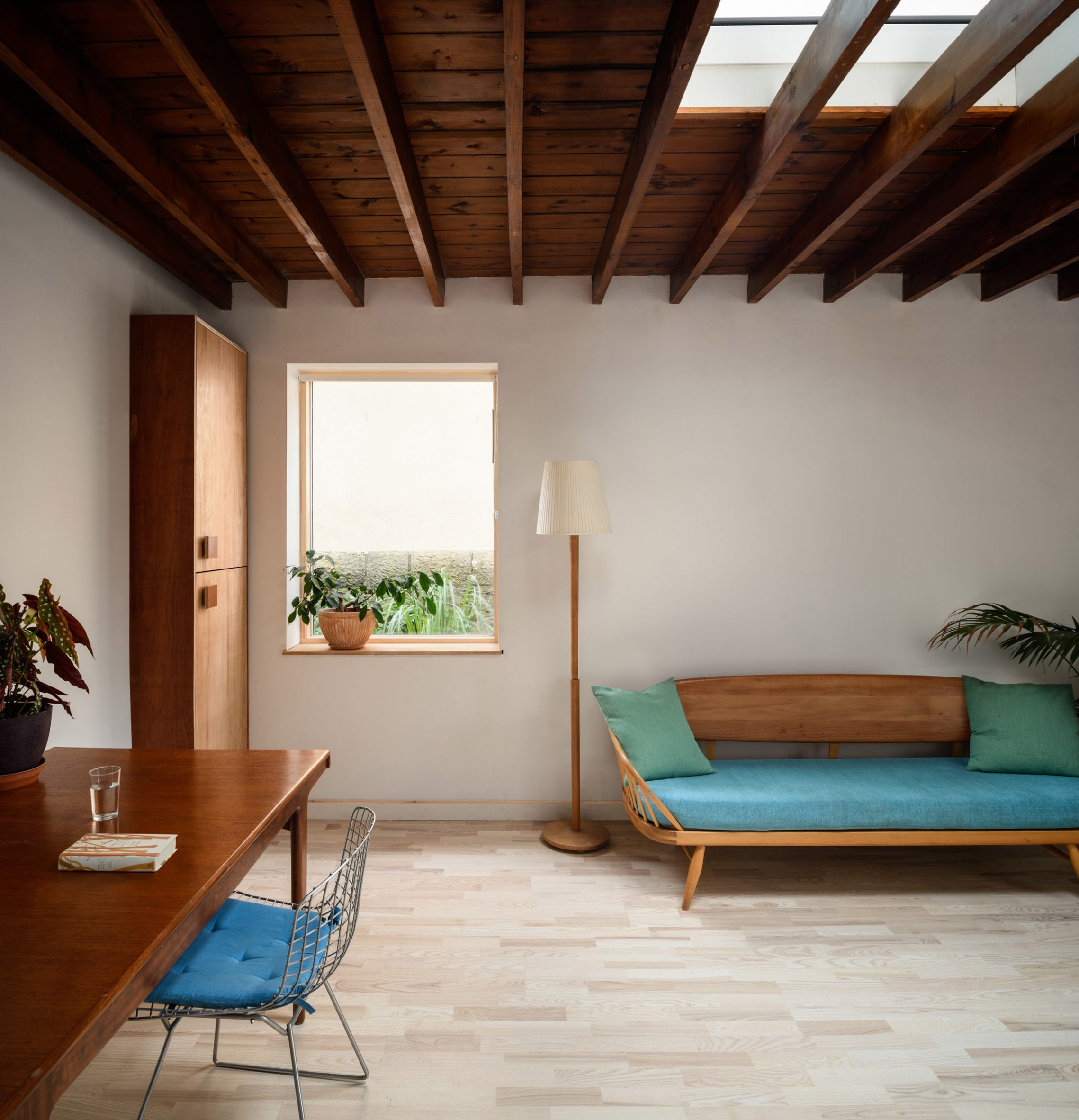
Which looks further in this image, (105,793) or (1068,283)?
(1068,283)

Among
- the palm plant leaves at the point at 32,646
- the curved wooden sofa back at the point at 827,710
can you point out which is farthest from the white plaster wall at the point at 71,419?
the curved wooden sofa back at the point at 827,710

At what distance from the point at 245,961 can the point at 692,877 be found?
1.78 m

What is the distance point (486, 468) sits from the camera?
397 cm

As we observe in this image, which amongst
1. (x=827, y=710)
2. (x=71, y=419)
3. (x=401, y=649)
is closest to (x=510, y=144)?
(x=71, y=419)

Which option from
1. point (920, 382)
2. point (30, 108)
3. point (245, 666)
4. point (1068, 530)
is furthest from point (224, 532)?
point (1068, 530)

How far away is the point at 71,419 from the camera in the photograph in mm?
2688

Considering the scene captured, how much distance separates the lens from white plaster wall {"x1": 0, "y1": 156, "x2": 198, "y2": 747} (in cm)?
238

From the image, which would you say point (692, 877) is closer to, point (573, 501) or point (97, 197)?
point (573, 501)

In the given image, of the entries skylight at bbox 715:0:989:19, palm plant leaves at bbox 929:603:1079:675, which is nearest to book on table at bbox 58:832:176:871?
skylight at bbox 715:0:989:19

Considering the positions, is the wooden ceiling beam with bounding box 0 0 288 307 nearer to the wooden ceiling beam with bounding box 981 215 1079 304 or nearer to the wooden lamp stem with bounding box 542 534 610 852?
the wooden lamp stem with bounding box 542 534 610 852

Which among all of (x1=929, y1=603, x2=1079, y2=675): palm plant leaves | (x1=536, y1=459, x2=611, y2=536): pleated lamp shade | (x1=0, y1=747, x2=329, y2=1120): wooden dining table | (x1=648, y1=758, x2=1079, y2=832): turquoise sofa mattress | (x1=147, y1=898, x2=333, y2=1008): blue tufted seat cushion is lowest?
(x1=648, y1=758, x2=1079, y2=832): turquoise sofa mattress

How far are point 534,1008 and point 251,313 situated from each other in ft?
11.3

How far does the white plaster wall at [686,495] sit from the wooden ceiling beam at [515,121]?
0.67 m

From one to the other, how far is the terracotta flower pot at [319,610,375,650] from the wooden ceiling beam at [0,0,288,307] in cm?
175
